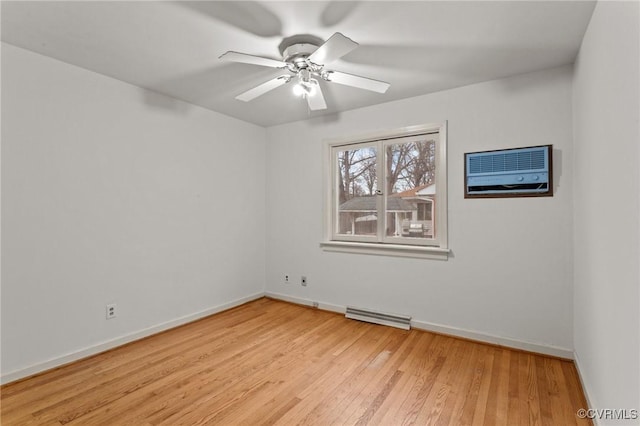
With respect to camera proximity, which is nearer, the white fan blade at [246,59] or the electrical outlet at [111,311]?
the white fan blade at [246,59]

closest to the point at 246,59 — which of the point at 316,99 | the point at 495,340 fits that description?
the point at 316,99

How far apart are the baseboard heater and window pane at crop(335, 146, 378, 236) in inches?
34.9

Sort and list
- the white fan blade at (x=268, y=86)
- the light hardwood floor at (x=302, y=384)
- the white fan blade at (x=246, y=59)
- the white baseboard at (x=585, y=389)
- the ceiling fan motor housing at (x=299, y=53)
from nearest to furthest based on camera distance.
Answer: the white baseboard at (x=585, y=389)
the light hardwood floor at (x=302, y=384)
the white fan blade at (x=246, y=59)
the ceiling fan motor housing at (x=299, y=53)
the white fan blade at (x=268, y=86)

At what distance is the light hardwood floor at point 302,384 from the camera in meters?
1.79

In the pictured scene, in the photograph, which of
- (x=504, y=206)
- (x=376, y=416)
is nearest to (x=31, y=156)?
(x=376, y=416)

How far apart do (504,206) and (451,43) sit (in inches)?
57.0

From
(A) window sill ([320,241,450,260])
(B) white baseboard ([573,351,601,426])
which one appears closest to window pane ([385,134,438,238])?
(A) window sill ([320,241,450,260])

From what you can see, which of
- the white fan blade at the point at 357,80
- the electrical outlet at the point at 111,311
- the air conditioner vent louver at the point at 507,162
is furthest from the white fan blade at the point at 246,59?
the electrical outlet at the point at 111,311

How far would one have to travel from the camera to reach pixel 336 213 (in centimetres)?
381

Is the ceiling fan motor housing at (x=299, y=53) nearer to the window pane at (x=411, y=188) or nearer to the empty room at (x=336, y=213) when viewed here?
the empty room at (x=336, y=213)

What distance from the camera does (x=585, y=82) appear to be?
6.49 ft

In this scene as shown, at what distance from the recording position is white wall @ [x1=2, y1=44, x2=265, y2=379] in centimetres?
218

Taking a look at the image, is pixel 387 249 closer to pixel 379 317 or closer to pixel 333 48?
pixel 379 317

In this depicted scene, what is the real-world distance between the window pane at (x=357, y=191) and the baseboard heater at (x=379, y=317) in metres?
0.89
